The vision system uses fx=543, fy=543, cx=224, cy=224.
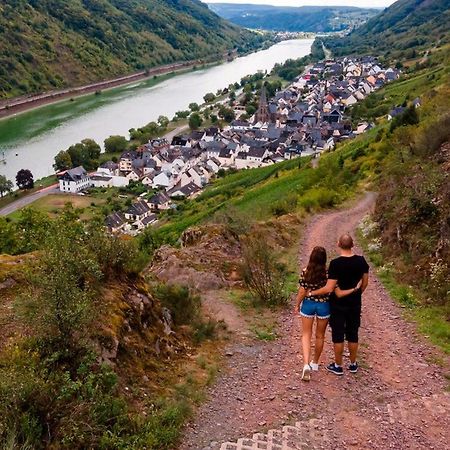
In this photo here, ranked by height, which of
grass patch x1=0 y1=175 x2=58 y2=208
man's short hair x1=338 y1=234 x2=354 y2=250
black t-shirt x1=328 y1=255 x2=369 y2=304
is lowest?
grass patch x1=0 y1=175 x2=58 y2=208

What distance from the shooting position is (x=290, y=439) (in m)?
5.12

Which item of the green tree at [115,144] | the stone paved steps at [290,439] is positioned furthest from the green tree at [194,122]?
the stone paved steps at [290,439]

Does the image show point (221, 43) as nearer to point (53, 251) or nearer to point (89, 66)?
point (89, 66)

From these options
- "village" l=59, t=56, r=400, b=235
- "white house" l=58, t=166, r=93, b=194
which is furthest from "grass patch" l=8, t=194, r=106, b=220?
"village" l=59, t=56, r=400, b=235

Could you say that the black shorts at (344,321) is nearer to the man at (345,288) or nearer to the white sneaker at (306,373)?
the man at (345,288)

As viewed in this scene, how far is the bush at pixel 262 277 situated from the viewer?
8727mm

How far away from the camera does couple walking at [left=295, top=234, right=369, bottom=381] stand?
229 inches

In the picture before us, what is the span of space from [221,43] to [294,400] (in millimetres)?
173211

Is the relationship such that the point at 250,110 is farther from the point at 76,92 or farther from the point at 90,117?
the point at 76,92

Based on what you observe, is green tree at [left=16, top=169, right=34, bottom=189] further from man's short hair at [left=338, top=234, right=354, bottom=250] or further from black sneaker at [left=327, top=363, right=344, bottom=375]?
man's short hair at [left=338, top=234, right=354, bottom=250]

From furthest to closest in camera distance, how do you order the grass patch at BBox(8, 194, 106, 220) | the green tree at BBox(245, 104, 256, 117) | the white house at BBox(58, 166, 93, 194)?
1. the green tree at BBox(245, 104, 256, 117)
2. the white house at BBox(58, 166, 93, 194)
3. the grass patch at BBox(8, 194, 106, 220)

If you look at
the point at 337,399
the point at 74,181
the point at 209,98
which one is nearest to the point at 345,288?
the point at 337,399

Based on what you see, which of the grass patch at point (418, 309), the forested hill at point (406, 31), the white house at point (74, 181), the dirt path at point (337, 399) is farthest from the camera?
the forested hill at point (406, 31)

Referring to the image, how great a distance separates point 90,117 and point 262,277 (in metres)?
72.8
